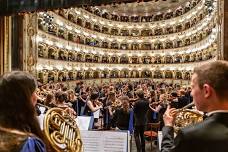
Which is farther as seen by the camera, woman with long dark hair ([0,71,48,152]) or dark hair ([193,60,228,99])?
dark hair ([193,60,228,99])

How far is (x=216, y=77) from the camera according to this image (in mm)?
2307

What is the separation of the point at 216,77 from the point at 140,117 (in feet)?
27.8

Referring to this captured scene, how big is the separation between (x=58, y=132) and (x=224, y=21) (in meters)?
7.92

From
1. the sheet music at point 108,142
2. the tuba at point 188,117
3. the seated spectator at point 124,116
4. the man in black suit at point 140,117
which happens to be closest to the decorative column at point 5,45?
the seated spectator at point 124,116

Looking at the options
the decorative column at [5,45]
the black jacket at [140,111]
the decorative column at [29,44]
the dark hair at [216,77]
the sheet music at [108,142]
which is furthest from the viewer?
the decorative column at [29,44]

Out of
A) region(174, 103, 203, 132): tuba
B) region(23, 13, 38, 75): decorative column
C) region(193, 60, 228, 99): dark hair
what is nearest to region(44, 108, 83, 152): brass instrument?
region(174, 103, 203, 132): tuba

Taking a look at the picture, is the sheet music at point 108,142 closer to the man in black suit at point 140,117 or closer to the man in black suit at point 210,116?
the man in black suit at point 210,116

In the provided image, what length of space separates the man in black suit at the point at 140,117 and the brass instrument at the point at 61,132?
24.5 ft

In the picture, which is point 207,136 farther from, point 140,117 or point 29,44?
point 29,44

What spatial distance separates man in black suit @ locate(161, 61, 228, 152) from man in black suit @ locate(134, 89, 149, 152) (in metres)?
8.17

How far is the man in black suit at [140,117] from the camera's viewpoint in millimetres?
10562

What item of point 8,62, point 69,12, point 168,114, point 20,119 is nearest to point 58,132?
point 20,119

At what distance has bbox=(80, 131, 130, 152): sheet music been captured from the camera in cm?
429

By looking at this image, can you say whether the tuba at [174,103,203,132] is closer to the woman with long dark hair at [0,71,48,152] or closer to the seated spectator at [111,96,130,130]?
the woman with long dark hair at [0,71,48,152]
